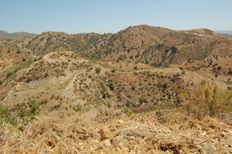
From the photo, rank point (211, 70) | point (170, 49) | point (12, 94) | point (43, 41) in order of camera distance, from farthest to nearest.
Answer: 1. point (43, 41)
2. point (170, 49)
3. point (211, 70)
4. point (12, 94)

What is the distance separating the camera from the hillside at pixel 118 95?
630 centimetres

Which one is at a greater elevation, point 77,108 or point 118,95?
point 77,108

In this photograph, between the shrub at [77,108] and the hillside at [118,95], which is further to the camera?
the shrub at [77,108]

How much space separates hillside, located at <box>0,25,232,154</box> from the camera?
630 cm

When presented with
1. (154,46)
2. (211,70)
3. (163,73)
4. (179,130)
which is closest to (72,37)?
(154,46)

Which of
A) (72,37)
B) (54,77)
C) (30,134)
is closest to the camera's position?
(30,134)

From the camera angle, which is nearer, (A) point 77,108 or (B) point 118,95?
(A) point 77,108

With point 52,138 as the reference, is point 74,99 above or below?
below

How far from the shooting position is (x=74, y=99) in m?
39.2

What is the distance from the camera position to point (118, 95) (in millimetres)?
54312

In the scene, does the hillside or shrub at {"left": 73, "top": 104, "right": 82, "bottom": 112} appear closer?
the hillside

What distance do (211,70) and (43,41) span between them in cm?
7970

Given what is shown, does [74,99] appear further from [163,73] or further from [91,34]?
[91,34]

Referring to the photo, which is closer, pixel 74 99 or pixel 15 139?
pixel 15 139
